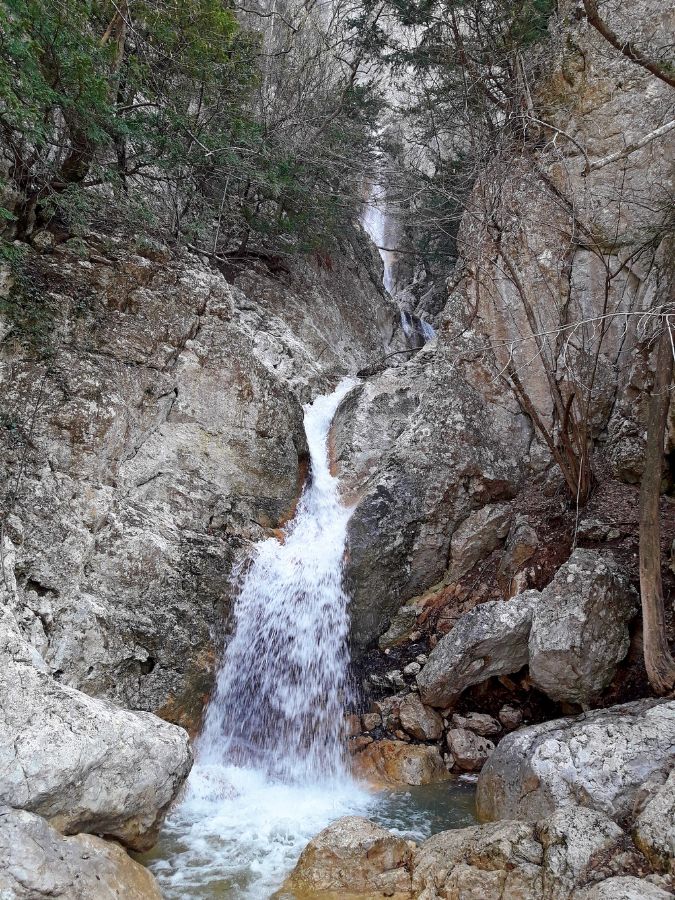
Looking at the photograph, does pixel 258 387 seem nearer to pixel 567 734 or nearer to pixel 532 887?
pixel 567 734

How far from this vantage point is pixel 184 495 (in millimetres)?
7719

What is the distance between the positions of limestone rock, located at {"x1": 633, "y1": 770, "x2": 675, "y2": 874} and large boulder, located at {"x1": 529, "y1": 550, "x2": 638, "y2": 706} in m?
2.10

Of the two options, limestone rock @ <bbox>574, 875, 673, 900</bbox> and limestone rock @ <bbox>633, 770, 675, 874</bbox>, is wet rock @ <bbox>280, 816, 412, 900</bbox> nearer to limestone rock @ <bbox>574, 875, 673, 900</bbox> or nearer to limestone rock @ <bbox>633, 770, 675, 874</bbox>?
limestone rock @ <bbox>574, 875, 673, 900</bbox>

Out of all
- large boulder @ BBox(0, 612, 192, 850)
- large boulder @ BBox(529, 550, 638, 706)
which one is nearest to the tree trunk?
large boulder @ BBox(529, 550, 638, 706)

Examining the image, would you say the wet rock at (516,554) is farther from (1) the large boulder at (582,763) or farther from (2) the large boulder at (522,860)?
(2) the large boulder at (522,860)

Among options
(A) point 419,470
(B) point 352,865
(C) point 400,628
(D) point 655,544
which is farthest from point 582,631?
(B) point 352,865

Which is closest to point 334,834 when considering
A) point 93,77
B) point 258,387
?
point 258,387

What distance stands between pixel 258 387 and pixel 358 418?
6.22ft

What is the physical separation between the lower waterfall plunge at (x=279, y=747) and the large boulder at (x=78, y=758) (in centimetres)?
66

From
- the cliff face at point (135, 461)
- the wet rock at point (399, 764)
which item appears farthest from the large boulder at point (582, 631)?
the cliff face at point (135, 461)

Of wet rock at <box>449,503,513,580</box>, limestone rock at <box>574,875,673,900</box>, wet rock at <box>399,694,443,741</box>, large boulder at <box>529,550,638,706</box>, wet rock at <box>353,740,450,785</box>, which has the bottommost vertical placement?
wet rock at <box>353,740,450,785</box>

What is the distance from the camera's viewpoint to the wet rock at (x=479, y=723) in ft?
21.8

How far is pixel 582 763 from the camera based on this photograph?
480 cm

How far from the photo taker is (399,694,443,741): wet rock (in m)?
6.68
